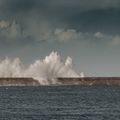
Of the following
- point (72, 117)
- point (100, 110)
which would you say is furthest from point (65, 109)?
point (72, 117)

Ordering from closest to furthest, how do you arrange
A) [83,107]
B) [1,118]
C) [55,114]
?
[1,118], [55,114], [83,107]

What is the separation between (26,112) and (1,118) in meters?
13.1

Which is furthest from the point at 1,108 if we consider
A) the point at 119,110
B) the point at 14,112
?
the point at 119,110

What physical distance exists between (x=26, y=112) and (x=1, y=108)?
513 inches

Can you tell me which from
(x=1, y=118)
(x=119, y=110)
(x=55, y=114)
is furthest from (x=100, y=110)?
(x=1, y=118)

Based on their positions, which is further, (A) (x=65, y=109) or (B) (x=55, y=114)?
(A) (x=65, y=109)

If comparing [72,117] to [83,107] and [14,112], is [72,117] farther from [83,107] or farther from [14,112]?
[83,107]

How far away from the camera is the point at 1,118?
115312 mm

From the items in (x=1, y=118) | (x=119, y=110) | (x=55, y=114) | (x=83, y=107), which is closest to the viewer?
(x=1, y=118)

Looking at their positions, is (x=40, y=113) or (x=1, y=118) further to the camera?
(x=40, y=113)

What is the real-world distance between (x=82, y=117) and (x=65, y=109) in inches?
748

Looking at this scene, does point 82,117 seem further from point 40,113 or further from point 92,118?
point 40,113

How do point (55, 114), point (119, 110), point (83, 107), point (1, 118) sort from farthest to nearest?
point (83, 107), point (119, 110), point (55, 114), point (1, 118)

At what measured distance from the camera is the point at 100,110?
5256 inches
